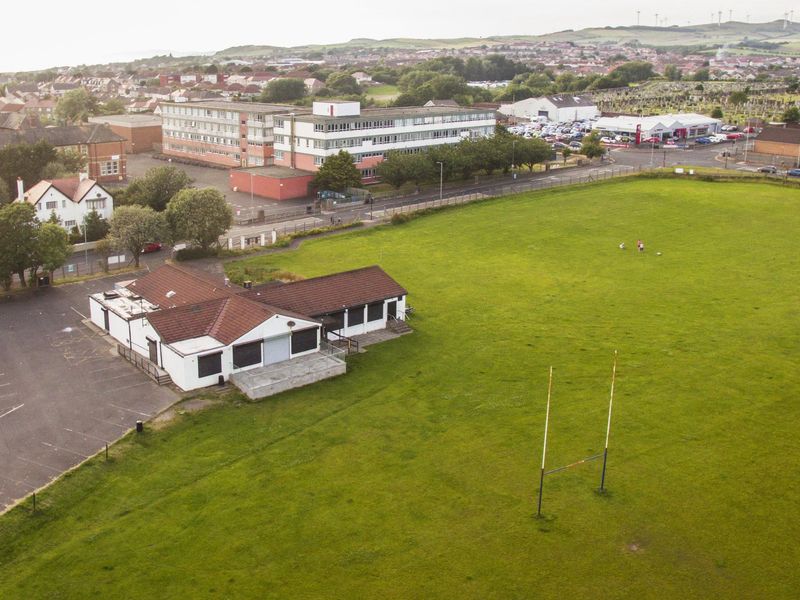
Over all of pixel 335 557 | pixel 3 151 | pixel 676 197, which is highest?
pixel 3 151

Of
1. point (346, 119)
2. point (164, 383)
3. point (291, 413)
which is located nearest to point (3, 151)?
point (346, 119)

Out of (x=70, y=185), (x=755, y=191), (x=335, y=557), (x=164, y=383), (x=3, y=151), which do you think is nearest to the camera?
(x=335, y=557)

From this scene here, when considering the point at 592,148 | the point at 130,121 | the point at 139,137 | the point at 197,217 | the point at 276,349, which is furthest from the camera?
the point at 130,121

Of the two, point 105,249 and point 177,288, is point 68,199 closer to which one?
point 105,249

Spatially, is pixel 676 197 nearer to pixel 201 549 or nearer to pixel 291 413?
pixel 291 413

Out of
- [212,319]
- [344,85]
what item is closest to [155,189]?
[212,319]

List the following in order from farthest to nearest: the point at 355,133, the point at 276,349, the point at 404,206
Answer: the point at 355,133, the point at 404,206, the point at 276,349

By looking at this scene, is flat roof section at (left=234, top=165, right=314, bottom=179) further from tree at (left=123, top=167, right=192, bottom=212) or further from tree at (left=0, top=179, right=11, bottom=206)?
tree at (left=0, top=179, right=11, bottom=206)
